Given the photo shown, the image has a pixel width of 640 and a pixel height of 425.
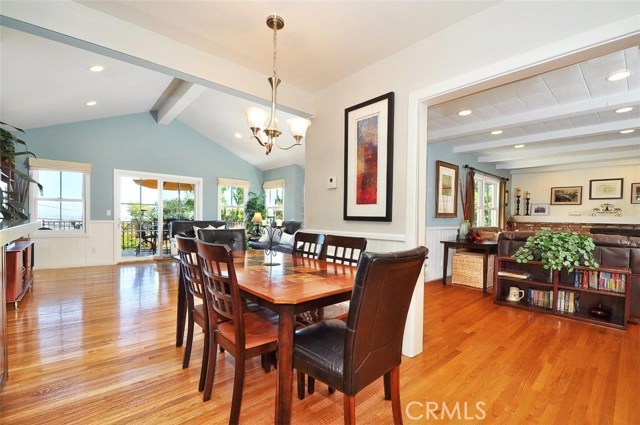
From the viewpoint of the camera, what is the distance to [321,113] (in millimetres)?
3178

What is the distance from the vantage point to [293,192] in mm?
7742

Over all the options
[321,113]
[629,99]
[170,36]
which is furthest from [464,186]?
[170,36]

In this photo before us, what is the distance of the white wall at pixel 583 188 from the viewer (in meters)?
6.23

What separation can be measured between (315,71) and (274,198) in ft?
19.2

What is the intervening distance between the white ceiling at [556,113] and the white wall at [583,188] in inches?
35.3

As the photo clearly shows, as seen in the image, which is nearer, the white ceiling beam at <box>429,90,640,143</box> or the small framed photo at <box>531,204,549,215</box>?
the white ceiling beam at <box>429,90,640,143</box>

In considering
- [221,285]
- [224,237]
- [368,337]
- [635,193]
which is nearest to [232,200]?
[224,237]

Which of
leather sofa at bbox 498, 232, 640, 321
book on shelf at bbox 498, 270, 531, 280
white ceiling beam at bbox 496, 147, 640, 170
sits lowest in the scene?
book on shelf at bbox 498, 270, 531, 280

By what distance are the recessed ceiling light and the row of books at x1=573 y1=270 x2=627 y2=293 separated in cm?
193

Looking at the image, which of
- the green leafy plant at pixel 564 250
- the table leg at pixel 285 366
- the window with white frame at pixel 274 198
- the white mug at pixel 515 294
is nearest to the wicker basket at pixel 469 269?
the white mug at pixel 515 294

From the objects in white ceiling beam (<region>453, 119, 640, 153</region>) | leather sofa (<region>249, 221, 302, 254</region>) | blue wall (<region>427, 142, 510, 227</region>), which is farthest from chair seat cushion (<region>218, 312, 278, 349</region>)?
white ceiling beam (<region>453, 119, 640, 153</region>)

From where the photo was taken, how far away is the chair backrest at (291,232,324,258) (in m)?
2.52

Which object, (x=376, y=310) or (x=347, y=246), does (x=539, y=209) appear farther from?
(x=376, y=310)

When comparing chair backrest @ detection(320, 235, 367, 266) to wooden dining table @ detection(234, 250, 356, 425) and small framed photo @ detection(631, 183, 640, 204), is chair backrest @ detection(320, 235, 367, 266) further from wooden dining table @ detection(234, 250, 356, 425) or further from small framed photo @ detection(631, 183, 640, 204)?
small framed photo @ detection(631, 183, 640, 204)
